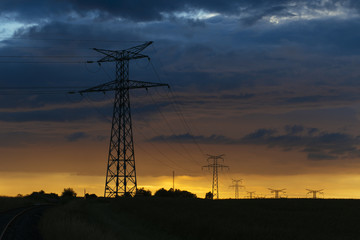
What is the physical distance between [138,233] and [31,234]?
9081mm

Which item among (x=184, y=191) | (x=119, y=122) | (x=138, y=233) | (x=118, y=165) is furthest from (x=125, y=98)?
(x=184, y=191)

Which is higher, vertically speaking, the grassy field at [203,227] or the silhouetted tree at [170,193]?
the silhouetted tree at [170,193]

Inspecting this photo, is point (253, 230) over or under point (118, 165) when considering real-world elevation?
under

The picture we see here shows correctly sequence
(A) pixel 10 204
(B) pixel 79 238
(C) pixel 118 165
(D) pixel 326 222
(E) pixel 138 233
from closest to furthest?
(B) pixel 79 238 < (E) pixel 138 233 < (D) pixel 326 222 < (C) pixel 118 165 < (A) pixel 10 204

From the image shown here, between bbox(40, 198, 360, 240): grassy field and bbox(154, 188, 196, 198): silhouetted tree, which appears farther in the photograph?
bbox(154, 188, 196, 198): silhouetted tree

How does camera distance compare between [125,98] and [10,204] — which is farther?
[10,204]

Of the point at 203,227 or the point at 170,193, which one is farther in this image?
the point at 170,193

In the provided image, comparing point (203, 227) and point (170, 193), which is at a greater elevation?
point (170, 193)

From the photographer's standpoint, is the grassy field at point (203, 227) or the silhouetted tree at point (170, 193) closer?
the grassy field at point (203, 227)

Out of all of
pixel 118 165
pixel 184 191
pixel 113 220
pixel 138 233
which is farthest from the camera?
pixel 184 191

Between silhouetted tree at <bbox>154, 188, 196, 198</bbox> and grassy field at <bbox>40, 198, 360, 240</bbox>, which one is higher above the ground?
silhouetted tree at <bbox>154, 188, 196, 198</bbox>

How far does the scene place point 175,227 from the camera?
39.0 meters

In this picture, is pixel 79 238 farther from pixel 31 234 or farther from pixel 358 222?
pixel 358 222

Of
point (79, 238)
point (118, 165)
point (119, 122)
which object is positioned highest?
point (119, 122)
